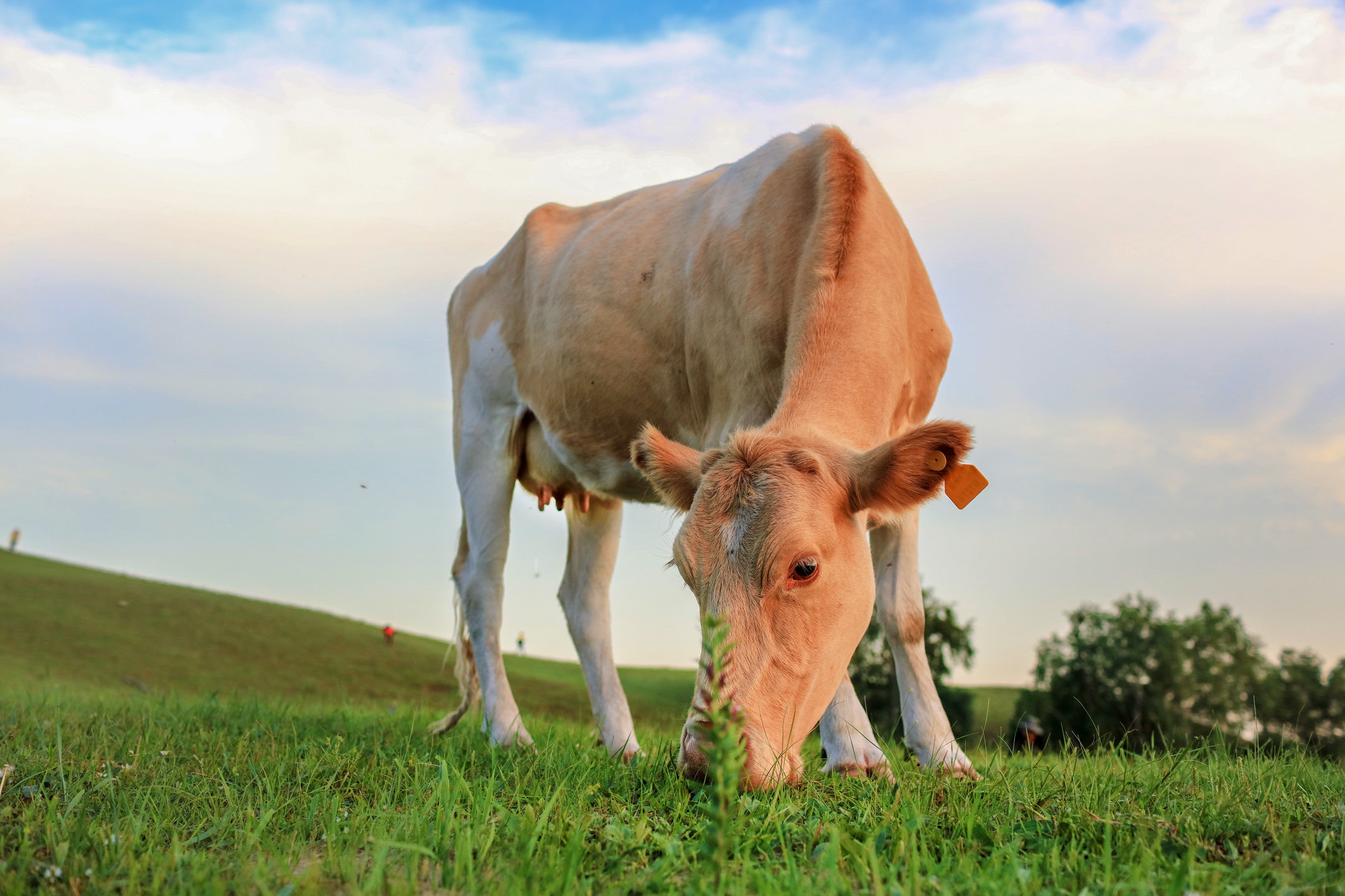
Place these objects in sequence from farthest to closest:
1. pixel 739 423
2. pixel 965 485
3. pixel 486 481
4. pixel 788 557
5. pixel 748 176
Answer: pixel 486 481, pixel 748 176, pixel 739 423, pixel 965 485, pixel 788 557

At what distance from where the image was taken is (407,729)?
6098 mm

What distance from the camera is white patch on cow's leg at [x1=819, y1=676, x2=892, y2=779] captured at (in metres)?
4.27

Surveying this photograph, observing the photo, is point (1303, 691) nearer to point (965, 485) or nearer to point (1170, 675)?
point (1170, 675)

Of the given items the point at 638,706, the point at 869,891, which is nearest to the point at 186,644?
the point at 638,706

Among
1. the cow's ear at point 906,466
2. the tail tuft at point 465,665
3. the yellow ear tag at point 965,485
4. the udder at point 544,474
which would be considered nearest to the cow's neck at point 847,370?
the cow's ear at point 906,466

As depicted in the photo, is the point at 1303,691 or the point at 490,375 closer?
the point at 490,375

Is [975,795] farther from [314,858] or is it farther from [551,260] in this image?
[551,260]

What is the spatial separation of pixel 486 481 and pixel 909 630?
3799 mm

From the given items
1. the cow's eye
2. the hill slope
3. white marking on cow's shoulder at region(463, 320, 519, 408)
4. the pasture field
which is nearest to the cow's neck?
the cow's eye

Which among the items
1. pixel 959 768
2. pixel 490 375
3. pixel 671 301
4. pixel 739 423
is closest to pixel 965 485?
pixel 959 768

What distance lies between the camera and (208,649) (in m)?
27.2

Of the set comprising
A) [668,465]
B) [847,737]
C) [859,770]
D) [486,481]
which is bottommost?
[859,770]

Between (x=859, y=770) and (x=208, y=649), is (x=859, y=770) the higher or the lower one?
Answer: the higher one

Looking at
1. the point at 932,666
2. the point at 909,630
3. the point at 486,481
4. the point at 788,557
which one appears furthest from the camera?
the point at 932,666
